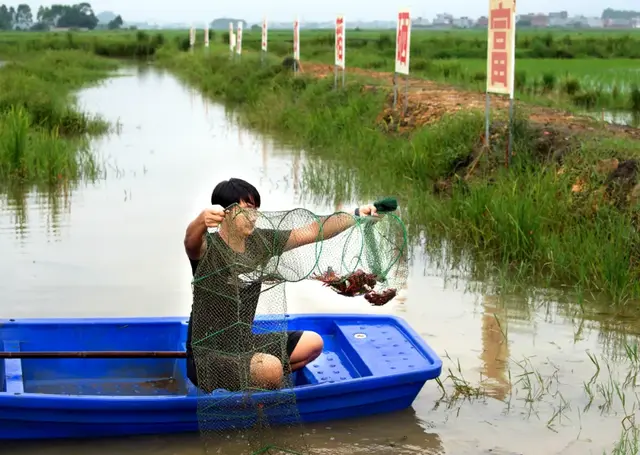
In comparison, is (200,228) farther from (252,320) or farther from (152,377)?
(152,377)

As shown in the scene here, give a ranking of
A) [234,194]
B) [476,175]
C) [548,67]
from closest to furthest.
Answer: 1. [234,194]
2. [476,175]
3. [548,67]

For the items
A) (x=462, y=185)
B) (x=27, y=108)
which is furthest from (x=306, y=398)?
(x=27, y=108)

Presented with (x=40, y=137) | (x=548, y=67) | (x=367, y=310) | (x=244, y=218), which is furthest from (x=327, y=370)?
(x=548, y=67)

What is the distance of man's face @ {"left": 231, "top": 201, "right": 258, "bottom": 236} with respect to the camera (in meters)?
4.54

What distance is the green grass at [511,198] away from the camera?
24.7 ft

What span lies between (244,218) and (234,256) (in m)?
0.18

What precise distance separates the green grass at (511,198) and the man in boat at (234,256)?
2.98m

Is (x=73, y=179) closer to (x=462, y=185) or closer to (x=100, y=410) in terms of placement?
(x=462, y=185)

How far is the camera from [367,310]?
720 cm

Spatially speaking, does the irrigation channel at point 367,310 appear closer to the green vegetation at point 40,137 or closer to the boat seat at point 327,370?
the boat seat at point 327,370

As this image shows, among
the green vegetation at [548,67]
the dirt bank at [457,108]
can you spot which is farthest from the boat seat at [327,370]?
the green vegetation at [548,67]

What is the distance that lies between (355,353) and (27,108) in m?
10.8

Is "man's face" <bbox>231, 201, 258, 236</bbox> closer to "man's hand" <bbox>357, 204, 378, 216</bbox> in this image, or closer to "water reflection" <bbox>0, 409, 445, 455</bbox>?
"man's hand" <bbox>357, 204, 378, 216</bbox>

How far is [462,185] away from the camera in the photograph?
9.55 meters
